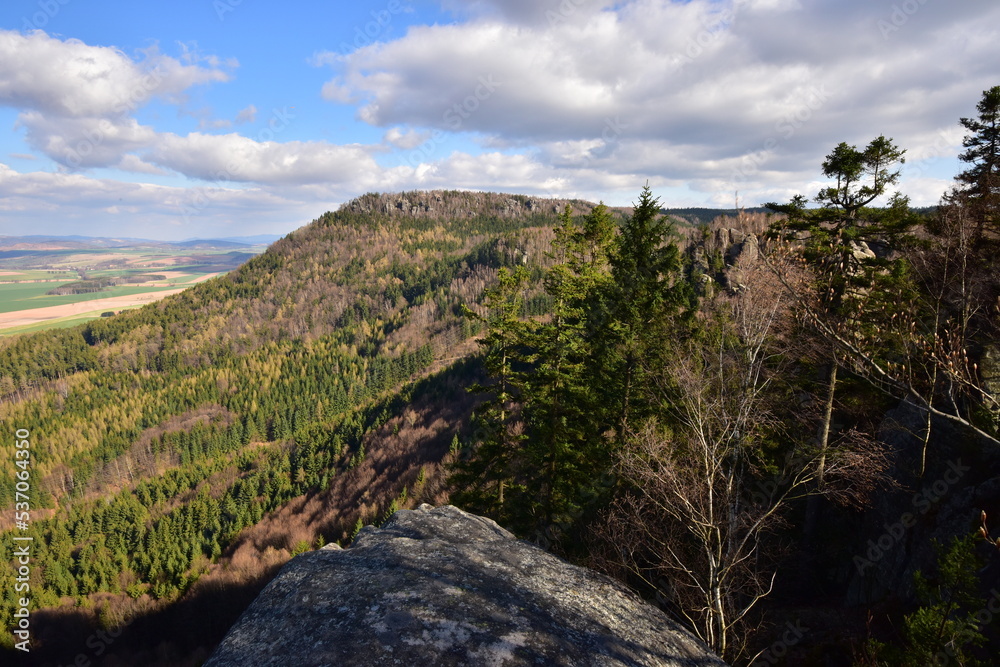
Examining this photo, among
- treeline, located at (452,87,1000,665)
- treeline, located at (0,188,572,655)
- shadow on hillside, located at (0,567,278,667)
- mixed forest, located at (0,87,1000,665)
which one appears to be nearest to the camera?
mixed forest, located at (0,87,1000,665)

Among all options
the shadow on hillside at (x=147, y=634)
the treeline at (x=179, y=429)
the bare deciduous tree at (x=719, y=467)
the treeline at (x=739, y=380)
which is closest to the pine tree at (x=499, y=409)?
the treeline at (x=739, y=380)

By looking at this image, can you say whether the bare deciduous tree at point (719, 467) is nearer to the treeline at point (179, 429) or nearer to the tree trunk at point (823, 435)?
the tree trunk at point (823, 435)

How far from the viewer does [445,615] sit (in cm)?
762

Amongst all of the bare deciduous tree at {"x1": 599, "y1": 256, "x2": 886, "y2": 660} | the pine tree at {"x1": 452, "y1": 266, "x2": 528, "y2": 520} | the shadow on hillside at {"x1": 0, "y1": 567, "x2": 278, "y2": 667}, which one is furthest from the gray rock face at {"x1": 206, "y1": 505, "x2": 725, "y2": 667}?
the shadow on hillside at {"x1": 0, "y1": 567, "x2": 278, "y2": 667}

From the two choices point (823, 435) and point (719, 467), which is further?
point (823, 435)

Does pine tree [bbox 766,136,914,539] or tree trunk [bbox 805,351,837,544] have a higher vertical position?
pine tree [bbox 766,136,914,539]

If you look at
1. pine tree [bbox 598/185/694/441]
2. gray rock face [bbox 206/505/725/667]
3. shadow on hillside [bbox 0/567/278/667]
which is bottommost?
shadow on hillside [bbox 0/567/278/667]

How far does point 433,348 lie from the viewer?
514 feet

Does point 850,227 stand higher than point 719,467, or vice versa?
point 850,227

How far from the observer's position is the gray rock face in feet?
22.6

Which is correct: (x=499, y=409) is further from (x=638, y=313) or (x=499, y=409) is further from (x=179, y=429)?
(x=179, y=429)

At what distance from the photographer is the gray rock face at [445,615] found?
271 inches

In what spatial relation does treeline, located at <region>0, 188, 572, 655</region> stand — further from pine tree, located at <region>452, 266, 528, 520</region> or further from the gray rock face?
the gray rock face

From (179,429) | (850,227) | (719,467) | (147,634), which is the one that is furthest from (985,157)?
(179,429)
